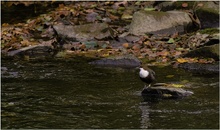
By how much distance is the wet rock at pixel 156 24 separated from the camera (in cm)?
1814

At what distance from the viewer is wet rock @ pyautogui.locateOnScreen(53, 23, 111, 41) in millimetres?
17641

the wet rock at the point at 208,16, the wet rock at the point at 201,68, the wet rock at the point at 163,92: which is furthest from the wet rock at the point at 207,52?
the wet rock at the point at 208,16

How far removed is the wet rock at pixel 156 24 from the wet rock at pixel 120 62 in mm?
3315

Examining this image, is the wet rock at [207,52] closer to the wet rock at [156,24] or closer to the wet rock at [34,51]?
the wet rock at [156,24]

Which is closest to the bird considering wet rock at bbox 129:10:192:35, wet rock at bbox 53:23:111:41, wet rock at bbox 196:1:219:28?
wet rock at bbox 53:23:111:41

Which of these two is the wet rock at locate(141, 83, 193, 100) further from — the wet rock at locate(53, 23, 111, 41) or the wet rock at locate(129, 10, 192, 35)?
the wet rock at locate(129, 10, 192, 35)

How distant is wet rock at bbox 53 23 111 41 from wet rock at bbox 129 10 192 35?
94cm

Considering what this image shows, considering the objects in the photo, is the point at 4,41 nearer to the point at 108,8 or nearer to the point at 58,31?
the point at 58,31

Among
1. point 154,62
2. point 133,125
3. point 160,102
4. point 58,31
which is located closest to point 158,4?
point 58,31

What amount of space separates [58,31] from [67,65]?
3.32 metres

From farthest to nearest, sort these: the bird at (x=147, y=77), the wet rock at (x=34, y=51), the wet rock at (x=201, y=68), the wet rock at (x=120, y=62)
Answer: the wet rock at (x=34, y=51)
the wet rock at (x=120, y=62)
the wet rock at (x=201, y=68)
the bird at (x=147, y=77)

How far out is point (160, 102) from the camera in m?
11.0

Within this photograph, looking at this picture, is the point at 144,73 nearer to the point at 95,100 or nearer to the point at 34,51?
the point at 95,100

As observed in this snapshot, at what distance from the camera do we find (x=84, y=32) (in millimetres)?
17891
